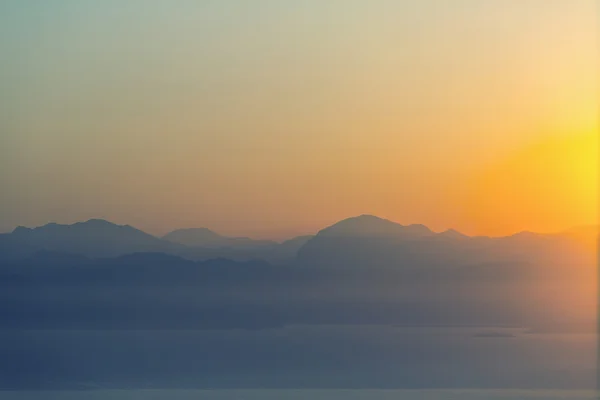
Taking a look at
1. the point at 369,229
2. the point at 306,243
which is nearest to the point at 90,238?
the point at 306,243

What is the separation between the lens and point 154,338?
3271 millimetres

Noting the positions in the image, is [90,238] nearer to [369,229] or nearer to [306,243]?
[306,243]

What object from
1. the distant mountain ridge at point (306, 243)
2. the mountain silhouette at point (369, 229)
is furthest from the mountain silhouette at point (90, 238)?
the mountain silhouette at point (369, 229)

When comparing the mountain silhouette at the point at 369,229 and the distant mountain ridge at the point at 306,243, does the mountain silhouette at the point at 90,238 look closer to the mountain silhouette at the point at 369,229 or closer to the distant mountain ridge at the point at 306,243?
the distant mountain ridge at the point at 306,243

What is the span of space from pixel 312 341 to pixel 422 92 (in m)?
1.73

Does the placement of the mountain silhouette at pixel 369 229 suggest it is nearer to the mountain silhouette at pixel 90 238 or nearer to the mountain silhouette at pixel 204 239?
the mountain silhouette at pixel 204 239

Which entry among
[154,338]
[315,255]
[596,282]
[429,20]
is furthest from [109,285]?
[596,282]

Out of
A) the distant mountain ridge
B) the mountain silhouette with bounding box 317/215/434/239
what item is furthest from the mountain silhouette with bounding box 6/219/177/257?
the mountain silhouette with bounding box 317/215/434/239

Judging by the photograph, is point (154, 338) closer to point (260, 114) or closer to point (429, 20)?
point (260, 114)

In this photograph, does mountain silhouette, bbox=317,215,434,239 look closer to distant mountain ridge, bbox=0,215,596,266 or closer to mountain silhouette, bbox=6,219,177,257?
distant mountain ridge, bbox=0,215,596,266

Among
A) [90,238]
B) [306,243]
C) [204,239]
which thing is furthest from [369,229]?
[90,238]

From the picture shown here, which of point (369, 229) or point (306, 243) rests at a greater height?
point (369, 229)

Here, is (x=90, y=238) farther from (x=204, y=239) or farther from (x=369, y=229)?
(x=369, y=229)

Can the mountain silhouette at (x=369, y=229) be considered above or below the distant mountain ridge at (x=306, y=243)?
above
